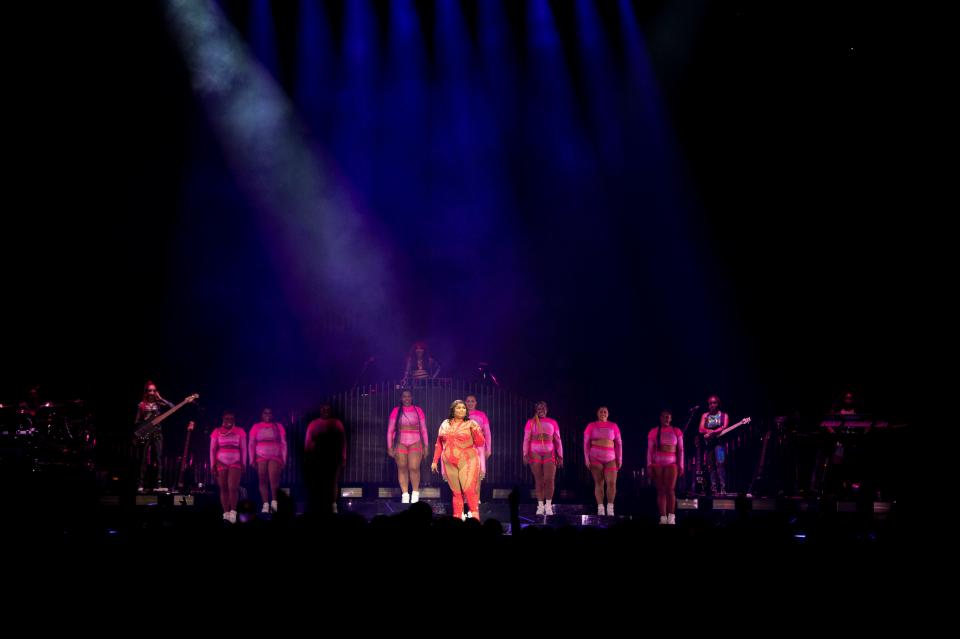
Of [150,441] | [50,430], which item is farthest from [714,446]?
[50,430]

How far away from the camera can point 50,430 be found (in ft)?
51.6

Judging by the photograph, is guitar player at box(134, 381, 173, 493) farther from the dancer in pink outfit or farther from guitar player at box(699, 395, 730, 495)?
guitar player at box(699, 395, 730, 495)

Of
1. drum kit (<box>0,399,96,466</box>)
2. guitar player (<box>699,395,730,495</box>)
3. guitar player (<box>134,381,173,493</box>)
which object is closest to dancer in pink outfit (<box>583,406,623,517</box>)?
guitar player (<box>699,395,730,495</box>)

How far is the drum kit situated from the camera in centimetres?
1516

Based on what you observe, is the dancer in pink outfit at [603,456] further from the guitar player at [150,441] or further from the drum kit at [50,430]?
the drum kit at [50,430]

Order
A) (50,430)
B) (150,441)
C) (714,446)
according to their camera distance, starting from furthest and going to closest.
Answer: (714,446) < (150,441) < (50,430)

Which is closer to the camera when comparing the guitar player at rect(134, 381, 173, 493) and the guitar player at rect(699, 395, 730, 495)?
the guitar player at rect(134, 381, 173, 493)

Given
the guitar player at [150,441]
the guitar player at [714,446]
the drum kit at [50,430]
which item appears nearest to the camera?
the drum kit at [50,430]

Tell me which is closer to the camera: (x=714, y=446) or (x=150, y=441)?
(x=150, y=441)

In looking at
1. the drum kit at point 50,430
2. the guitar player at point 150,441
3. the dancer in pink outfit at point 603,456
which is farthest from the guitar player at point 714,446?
the drum kit at point 50,430

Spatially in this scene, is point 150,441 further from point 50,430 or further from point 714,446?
point 714,446

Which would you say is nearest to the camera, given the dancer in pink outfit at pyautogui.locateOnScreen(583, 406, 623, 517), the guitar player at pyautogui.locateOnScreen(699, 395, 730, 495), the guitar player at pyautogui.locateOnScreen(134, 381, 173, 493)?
the dancer in pink outfit at pyautogui.locateOnScreen(583, 406, 623, 517)

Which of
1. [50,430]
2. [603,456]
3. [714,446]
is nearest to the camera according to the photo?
[603,456]

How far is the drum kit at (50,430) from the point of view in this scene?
49.7 feet
